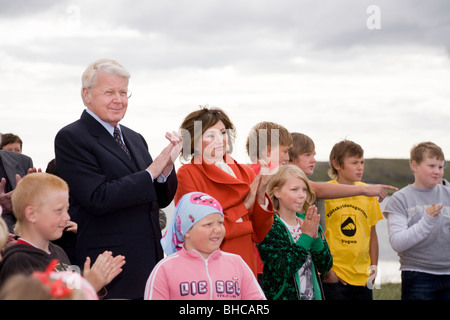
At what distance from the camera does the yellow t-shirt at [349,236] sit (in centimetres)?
563

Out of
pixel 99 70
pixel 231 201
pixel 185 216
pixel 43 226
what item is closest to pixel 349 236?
pixel 231 201

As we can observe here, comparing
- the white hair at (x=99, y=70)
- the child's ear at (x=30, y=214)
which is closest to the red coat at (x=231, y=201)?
the white hair at (x=99, y=70)

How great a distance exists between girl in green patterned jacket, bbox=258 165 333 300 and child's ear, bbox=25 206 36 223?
2.00 m

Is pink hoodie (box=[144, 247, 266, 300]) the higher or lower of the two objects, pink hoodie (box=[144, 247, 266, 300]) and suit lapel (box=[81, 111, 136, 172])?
the lower

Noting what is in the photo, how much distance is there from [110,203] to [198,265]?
66cm

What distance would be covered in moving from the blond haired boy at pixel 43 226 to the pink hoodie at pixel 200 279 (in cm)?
34

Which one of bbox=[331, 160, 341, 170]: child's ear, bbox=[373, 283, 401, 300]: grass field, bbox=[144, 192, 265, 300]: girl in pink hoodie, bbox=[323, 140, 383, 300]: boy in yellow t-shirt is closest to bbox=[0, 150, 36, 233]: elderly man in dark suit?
bbox=[144, 192, 265, 300]: girl in pink hoodie

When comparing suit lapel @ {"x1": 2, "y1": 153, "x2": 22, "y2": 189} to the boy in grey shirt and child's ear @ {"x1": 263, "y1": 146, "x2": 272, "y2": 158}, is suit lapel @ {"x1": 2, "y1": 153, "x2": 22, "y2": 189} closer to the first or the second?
child's ear @ {"x1": 263, "y1": 146, "x2": 272, "y2": 158}

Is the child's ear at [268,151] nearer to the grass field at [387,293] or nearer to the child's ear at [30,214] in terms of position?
the child's ear at [30,214]

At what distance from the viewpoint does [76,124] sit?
384 centimetres

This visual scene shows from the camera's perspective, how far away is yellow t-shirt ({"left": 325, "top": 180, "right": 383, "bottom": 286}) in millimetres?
5633
